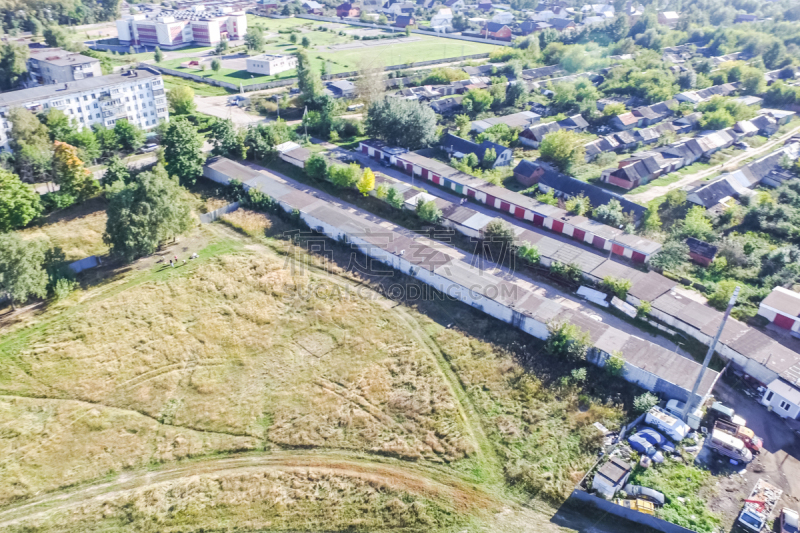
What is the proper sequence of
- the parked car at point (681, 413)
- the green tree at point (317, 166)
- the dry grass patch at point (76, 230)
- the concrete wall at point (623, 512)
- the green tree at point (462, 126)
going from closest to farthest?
the concrete wall at point (623, 512) → the parked car at point (681, 413) → the dry grass patch at point (76, 230) → the green tree at point (317, 166) → the green tree at point (462, 126)

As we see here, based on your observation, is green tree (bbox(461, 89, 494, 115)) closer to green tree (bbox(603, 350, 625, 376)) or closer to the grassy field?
the grassy field

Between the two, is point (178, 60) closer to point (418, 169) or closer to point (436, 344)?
point (418, 169)

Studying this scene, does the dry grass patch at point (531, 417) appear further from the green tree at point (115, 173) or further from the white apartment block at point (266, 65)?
the white apartment block at point (266, 65)

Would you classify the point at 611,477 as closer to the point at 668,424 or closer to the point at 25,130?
the point at 668,424

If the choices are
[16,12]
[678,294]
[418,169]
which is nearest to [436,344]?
[678,294]

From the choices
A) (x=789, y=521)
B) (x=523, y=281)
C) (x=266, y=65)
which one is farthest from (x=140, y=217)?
(x=266, y=65)

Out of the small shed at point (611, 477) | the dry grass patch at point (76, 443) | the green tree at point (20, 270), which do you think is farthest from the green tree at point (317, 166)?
the small shed at point (611, 477)
